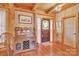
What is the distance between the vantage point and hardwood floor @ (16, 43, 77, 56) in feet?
5.73

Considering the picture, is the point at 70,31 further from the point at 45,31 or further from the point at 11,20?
the point at 11,20

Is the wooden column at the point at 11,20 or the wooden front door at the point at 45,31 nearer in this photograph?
the wooden column at the point at 11,20

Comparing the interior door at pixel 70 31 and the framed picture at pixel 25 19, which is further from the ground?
the framed picture at pixel 25 19

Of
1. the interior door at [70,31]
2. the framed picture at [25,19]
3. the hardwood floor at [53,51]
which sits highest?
the framed picture at [25,19]

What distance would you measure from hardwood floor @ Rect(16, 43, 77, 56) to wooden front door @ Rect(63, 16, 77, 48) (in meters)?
0.09

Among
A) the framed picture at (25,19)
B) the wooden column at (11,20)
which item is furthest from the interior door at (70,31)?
the wooden column at (11,20)

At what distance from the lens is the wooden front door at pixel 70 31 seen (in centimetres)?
174

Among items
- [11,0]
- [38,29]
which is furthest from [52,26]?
[11,0]

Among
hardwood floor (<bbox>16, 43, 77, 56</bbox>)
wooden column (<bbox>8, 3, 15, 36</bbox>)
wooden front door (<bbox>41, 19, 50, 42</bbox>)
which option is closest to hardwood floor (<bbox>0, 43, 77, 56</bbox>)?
hardwood floor (<bbox>16, 43, 77, 56</bbox>)

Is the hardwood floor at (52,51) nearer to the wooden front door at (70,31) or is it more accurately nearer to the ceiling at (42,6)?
the wooden front door at (70,31)

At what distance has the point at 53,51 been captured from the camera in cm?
178

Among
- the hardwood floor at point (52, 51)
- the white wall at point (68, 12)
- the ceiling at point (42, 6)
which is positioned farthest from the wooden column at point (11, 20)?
the white wall at point (68, 12)

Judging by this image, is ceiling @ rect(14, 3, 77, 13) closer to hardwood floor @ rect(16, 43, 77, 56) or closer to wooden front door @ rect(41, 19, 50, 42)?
wooden front door @ rect(41, 19, 50, 42)

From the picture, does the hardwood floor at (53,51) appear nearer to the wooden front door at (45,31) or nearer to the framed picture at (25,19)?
the wooden front door at (45,31)
